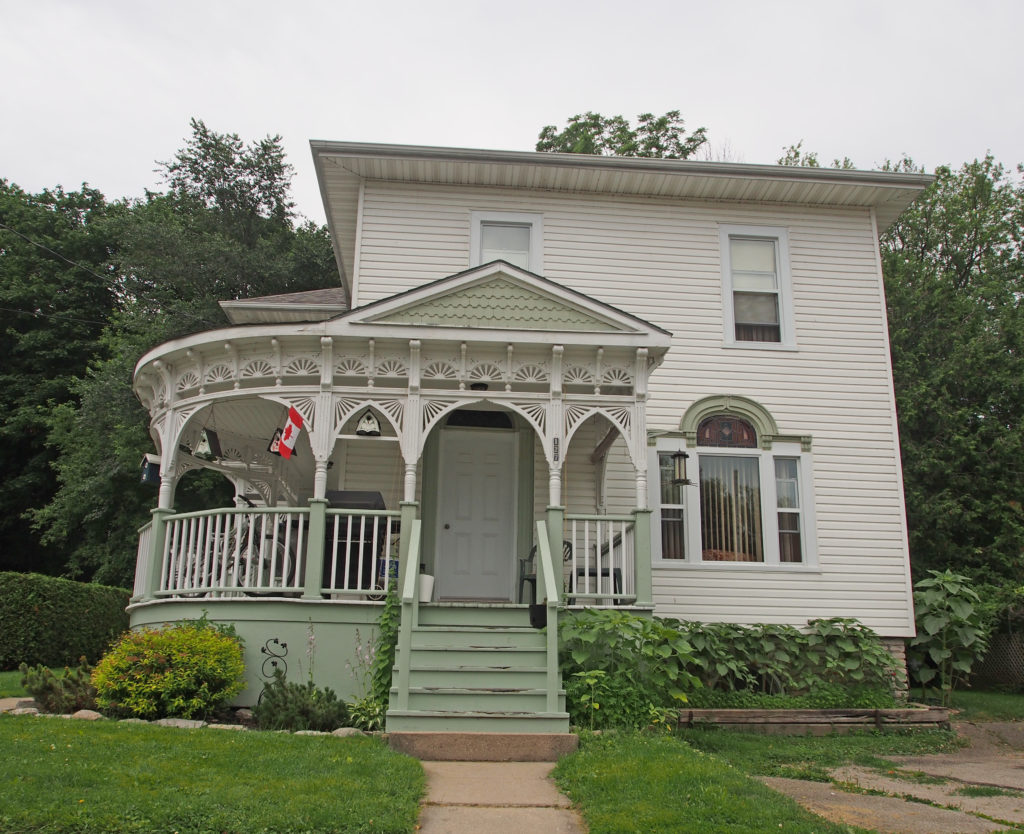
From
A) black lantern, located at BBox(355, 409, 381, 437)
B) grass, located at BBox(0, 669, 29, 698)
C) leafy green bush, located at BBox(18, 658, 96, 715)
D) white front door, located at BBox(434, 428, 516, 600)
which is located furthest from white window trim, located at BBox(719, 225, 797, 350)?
grass, located at BBox(0, 669, 29, 698)

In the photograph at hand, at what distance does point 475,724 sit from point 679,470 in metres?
5.19

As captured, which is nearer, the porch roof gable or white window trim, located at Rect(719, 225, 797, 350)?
the porch roof gable

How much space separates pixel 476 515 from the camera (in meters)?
11.4

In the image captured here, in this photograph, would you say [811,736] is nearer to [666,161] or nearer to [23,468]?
[666,161]

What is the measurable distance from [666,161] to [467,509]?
17.8 ft

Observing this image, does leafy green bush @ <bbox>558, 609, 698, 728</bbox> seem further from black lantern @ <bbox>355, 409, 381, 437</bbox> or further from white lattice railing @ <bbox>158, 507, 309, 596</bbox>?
black lantern @ <bbox>355, 409, 381, 437</bbox>

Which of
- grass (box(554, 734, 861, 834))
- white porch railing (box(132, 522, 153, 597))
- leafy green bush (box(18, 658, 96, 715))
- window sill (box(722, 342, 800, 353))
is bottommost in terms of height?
grass (box(554, 734, 861, 834))

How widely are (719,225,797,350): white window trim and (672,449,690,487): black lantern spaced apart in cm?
179

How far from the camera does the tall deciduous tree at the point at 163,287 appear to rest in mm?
21750

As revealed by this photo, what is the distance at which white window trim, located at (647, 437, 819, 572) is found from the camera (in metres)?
11.3

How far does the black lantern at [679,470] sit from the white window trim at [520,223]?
3109 mm

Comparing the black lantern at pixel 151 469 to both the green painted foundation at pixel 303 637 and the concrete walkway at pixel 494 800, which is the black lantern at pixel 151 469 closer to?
the green painted foundation at pixel 303 637

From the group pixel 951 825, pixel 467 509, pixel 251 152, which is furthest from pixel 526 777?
pixel 251 152

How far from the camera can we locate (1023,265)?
22.9m
